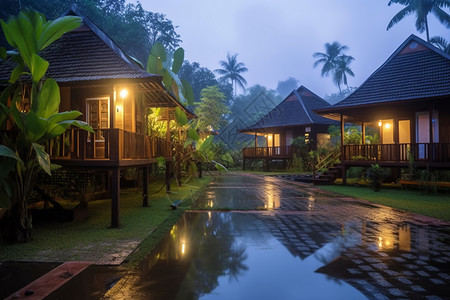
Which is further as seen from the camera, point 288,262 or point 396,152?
point 396,152

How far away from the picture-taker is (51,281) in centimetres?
414

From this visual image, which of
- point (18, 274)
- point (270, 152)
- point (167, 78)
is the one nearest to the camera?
point (18, 274)

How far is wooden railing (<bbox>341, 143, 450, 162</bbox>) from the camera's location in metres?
13.8

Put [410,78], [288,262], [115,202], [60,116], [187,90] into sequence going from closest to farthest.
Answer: [288,262], [60,116], [115,202], [187,90], [410,78]

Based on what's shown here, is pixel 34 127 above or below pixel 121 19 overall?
below

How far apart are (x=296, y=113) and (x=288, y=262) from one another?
90.3 ft

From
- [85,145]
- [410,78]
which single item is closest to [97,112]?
[85,145]

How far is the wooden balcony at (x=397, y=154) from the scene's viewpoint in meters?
13.8

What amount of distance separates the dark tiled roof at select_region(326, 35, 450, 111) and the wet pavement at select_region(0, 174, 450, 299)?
9.14 meters

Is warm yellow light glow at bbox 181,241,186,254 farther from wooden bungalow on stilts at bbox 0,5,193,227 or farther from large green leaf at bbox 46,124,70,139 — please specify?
large green leaf at bbox 46,124,70,139

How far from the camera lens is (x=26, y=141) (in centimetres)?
594

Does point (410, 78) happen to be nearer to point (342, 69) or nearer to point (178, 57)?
point (178, 57)

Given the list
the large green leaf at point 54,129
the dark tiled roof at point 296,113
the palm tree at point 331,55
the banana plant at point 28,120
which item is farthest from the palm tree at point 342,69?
the large green leaf at point 54,129

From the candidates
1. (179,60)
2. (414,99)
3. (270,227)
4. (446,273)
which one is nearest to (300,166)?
(414,99)
